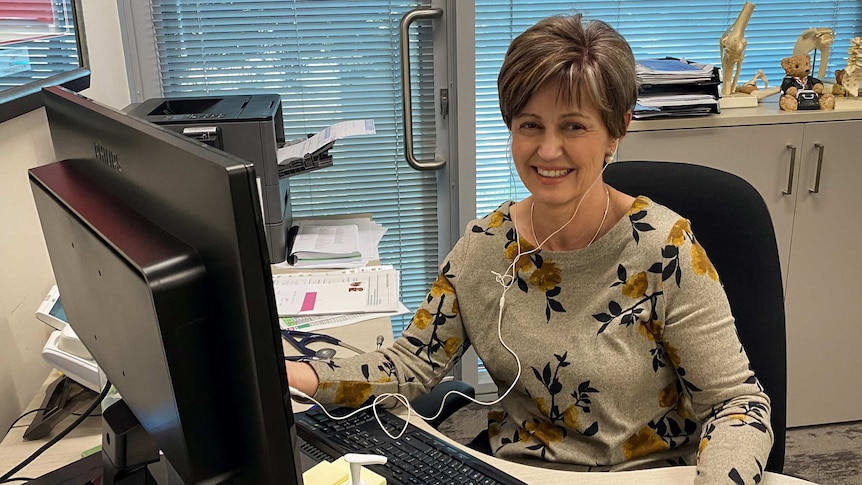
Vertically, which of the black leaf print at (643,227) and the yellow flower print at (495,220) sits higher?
the black leaf print at (643,227)

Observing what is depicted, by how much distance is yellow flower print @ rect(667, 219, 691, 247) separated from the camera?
1.21 m

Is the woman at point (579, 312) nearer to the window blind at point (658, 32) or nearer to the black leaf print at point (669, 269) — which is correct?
the black leaf print at point (669, 269)

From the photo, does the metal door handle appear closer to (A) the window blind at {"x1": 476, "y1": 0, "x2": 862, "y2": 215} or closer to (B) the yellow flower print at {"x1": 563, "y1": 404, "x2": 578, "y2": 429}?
(A) the window blind at {"x1": 476, "y1": 0, "x2": 862, "y2": 215}

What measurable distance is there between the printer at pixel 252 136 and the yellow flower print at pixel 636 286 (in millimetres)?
874

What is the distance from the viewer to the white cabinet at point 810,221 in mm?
2260

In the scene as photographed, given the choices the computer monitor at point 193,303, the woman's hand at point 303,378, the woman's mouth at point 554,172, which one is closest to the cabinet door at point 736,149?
the woman's mouth at point 554,172

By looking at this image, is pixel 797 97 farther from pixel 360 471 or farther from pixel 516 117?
pixel 360 471

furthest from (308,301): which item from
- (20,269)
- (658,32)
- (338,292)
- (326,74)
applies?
(658,32)

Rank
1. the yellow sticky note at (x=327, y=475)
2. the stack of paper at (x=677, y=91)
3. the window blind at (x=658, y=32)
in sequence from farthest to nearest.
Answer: the window blind at (x=658, y=32), the stack of paper at (x=677, y=91), the yellow sticky note at (x=327, y=475)

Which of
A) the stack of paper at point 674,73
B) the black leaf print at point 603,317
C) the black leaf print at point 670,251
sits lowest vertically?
the black leaf print at point 603,317

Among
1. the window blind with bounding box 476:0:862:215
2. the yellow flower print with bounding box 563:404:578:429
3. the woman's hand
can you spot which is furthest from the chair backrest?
the window blind with bounding box 476:0:862:215

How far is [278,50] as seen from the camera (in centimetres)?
249

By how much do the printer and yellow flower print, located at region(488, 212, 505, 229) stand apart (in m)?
0.59

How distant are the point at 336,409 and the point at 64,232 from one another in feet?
1.78
